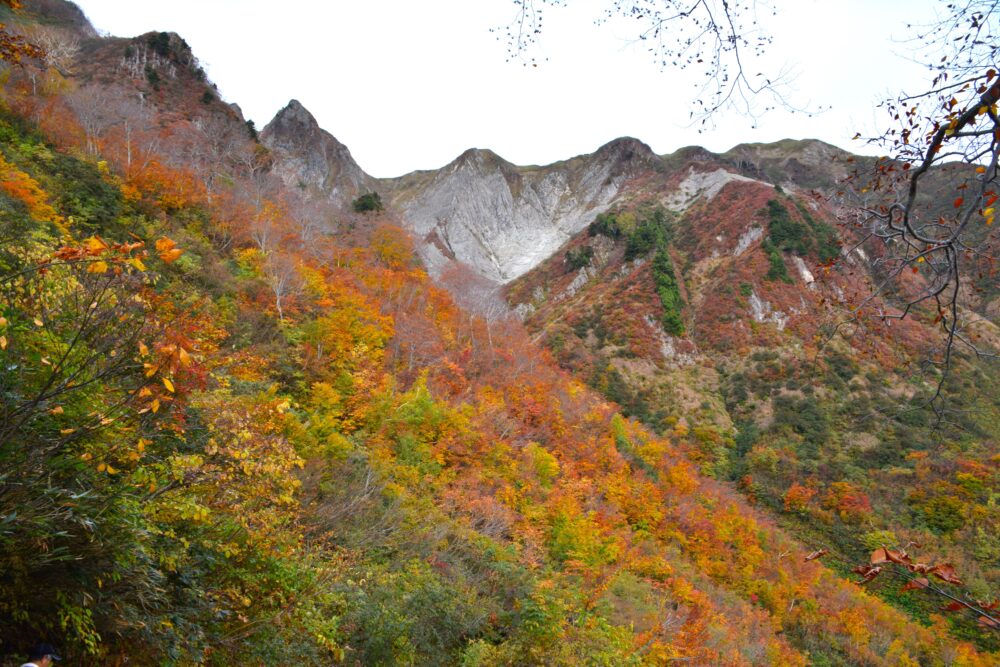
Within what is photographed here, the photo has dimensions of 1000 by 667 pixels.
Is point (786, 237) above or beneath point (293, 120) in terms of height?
beneath

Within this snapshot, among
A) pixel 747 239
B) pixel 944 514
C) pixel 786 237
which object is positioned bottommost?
pixel 944 514

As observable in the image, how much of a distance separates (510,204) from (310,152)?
124 feet

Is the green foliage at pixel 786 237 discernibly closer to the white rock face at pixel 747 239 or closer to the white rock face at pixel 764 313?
the white rock face at pixel 747 239

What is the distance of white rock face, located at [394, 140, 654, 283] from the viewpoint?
76375mm

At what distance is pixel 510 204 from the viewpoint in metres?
91.1

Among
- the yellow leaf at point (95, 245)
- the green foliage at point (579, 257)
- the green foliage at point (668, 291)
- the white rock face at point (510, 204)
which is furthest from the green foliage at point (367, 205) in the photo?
the yellow leaf at point (95, 245)

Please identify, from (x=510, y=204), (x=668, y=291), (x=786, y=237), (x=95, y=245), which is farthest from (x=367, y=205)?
(x=510, y=204)

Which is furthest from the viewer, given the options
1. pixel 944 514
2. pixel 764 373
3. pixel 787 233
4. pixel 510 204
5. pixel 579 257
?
pixel 510 204

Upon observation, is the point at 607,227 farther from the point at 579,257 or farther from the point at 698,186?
the point at 698,186

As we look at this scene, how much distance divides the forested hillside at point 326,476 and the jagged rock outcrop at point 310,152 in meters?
31.1

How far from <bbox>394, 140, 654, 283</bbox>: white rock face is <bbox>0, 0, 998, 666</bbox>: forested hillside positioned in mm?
43697

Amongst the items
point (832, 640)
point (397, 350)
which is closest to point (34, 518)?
point (397, 350)

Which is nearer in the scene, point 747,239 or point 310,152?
point 747,239

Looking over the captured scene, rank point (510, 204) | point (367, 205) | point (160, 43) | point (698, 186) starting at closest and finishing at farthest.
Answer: point (367, 205)
point (160, 43)
point (698, 186)
point (510, 204)
